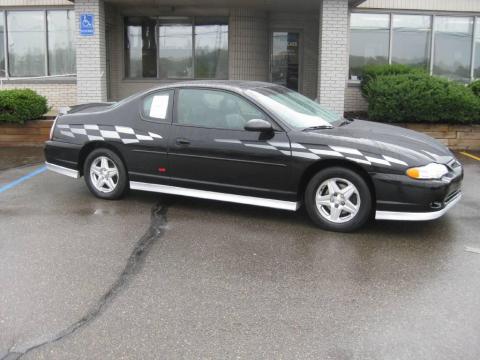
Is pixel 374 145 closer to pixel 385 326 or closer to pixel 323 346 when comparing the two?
pixel 385 326

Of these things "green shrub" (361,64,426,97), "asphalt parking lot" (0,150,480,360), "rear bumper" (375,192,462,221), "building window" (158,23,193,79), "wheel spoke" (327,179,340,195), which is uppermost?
"building window" (158,23,193,79)

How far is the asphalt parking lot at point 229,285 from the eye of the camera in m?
3.30

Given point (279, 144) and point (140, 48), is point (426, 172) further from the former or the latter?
point (140, 48)

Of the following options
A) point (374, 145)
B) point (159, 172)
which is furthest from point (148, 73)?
point (374, 145)

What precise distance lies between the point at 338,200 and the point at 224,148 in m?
1.30

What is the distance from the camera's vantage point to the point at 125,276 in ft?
14.2

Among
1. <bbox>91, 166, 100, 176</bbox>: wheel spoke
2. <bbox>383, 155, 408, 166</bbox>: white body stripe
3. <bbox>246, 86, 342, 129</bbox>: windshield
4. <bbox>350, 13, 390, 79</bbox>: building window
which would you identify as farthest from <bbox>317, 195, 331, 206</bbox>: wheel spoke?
<bbox>350, 13, 390, 79</bbox>: building window

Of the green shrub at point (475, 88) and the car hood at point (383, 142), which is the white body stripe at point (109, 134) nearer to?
the car hood at point (383, 142)

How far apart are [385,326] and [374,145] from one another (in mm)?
2250

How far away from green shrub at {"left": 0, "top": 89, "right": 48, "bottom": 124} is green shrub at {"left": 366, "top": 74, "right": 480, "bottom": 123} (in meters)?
6.81

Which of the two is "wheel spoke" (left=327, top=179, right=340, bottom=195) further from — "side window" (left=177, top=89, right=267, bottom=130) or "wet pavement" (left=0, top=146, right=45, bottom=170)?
"wet pavement" (left=0, top=146, right=45, bottom=170)

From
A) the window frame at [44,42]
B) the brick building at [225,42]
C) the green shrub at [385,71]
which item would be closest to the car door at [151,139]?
the green shrub at [385,71]

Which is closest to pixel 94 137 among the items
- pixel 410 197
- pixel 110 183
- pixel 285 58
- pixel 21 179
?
pixel 110 183

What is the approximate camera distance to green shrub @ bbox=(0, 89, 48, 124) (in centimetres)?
1088
